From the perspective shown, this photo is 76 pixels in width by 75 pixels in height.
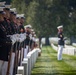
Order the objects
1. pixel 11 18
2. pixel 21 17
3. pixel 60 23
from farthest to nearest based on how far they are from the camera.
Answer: pixel 60 23 → pixel 21 17 → pixel 11 18

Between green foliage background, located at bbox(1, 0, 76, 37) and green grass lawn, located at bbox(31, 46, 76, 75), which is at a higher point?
green foliage background, located at bbox(1, 0, 76, 37)

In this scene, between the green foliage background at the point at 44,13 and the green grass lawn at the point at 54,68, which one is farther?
the green foliage background at the point at 44,13

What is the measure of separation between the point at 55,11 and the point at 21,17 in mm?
57744

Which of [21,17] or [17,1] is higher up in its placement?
[17,1]

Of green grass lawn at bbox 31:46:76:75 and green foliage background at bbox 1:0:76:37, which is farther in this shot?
green foliage background at bbox 1:0:76:37

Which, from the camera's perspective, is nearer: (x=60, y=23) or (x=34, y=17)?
(x=34, y=17)

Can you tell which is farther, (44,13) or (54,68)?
(44,13)

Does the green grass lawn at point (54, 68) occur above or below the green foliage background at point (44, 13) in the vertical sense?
below

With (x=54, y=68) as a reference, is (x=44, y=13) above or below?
above

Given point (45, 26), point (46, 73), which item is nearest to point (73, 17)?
point (45, 26)

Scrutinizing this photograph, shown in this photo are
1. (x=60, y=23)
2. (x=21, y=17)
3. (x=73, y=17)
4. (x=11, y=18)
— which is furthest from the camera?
(x=73, y=17)

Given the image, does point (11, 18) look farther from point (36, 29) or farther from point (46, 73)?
point (36, 29)

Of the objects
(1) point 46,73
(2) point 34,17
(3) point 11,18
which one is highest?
(2) point 34,17

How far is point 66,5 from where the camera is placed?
77.9m
